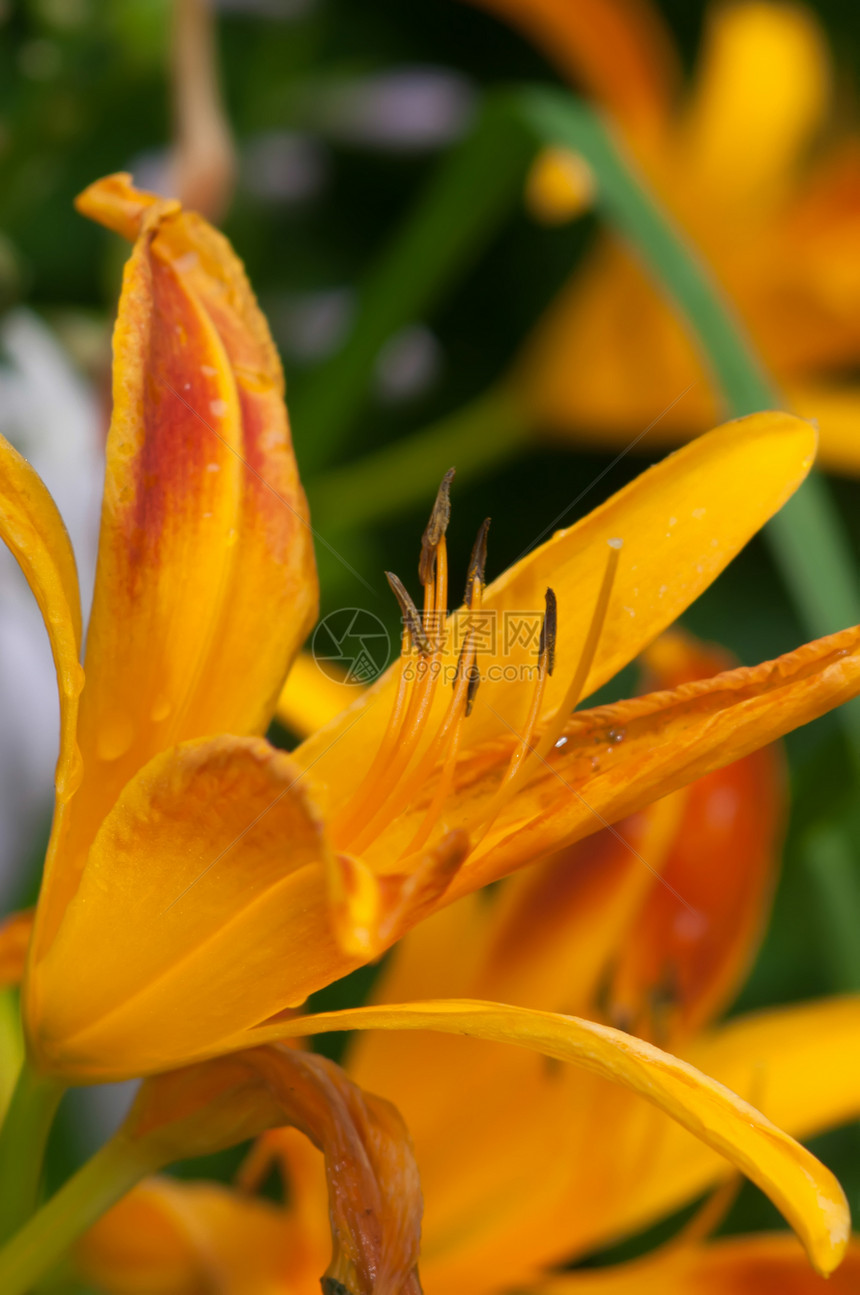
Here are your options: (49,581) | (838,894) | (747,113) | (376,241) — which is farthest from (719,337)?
(376,241)

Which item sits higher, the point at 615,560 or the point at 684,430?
the point at 615,560

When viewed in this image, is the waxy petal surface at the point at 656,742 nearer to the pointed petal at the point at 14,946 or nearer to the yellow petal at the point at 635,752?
the yellow petal at the point at 635,752

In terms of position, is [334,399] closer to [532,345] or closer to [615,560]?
[532,345]

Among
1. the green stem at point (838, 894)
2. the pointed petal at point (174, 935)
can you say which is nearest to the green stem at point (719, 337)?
the green stem at point (838, 894)

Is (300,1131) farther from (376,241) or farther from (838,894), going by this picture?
(376,241)

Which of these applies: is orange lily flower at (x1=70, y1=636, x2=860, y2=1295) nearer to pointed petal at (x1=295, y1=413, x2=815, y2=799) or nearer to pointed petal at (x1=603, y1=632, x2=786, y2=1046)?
pointed petal at (x1=603, y1=632, x2=786, y2=1046)

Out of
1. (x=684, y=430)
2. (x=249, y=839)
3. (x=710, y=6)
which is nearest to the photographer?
(x=249, y=839)

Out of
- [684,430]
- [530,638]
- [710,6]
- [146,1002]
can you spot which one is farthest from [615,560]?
[710,6]
